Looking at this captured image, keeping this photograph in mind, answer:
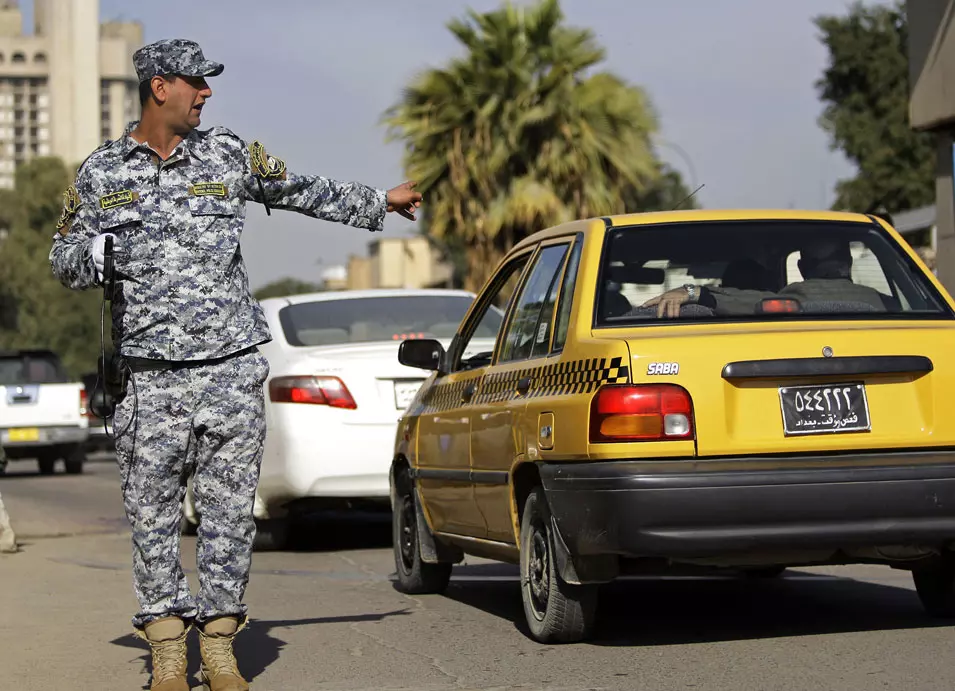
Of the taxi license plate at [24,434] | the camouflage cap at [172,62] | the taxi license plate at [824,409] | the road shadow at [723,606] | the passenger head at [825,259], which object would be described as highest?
the camouflage cap at [172,62]

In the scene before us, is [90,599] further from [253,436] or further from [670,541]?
[670,541]

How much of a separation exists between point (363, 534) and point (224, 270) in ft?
23.0

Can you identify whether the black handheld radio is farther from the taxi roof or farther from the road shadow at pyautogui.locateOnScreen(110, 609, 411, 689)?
the taxi roof

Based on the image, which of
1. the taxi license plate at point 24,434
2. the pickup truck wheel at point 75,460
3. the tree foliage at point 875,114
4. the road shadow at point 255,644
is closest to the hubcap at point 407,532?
the road shadow at point 255,644

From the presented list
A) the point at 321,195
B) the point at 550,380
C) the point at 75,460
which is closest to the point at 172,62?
the point at 321,195

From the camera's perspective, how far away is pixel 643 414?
5898mm

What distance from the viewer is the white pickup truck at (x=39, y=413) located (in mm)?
27984

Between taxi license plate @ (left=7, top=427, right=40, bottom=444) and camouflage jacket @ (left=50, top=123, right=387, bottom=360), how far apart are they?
902 inches

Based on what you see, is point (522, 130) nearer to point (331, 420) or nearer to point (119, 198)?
point (331, 420)

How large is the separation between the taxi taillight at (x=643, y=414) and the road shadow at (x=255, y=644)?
152 cm

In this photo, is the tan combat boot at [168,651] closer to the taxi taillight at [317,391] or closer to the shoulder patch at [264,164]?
the shoulder patch at [264,164]

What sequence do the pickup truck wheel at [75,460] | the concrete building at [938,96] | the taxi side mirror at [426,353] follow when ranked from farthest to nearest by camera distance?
the pickup truck wheel at [75,460]
the concrete building at [938,96]
the taxi side mirror at [426,353]

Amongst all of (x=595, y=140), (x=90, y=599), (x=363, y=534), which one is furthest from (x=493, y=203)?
(x=90, y=599)

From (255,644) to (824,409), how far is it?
2444mm
